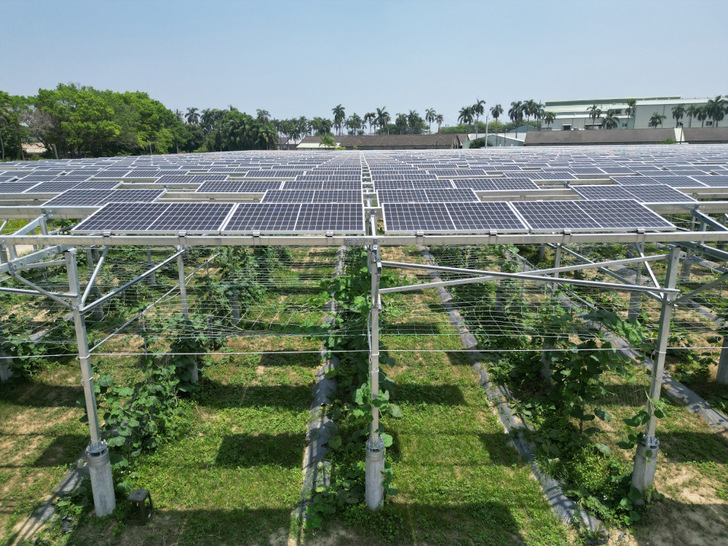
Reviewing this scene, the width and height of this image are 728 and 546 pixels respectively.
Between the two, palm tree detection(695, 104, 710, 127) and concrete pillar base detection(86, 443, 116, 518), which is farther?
palm tree detection(695, 104, 710, 127)

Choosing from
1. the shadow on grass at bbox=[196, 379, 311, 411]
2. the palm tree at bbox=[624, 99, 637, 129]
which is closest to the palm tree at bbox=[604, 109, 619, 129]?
the palm tree at bbox=[624, 99, 637, 129]

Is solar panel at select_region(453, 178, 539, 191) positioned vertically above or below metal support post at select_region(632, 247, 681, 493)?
above

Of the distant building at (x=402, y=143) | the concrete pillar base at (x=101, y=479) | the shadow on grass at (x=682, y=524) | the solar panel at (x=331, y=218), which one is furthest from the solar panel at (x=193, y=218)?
the distant building at (x=402, y=143)

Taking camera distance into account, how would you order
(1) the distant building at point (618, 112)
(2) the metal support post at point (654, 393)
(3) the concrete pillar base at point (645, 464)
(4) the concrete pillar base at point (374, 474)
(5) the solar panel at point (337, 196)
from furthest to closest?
(1) the distant building at point (618, 112) < (5) the solar panel at point (337, 196) < (3) the concrete pillar base at point (645, 464) < (4) the concrete pillar base at point (374, 474) < (2) the metal support post at point (654, 393)

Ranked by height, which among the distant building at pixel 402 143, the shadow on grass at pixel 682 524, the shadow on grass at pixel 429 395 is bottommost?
the shadow on grass at pixel 682 524

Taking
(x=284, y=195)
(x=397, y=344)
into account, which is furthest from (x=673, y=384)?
(x=284, y=195)

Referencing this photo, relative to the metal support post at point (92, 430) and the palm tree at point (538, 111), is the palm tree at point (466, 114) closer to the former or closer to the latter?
the palm tree at point (538, 111)

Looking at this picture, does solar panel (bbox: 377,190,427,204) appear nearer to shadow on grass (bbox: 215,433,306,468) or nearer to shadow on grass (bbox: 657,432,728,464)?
shadow on grass (bbox: 215,433,306,468)
